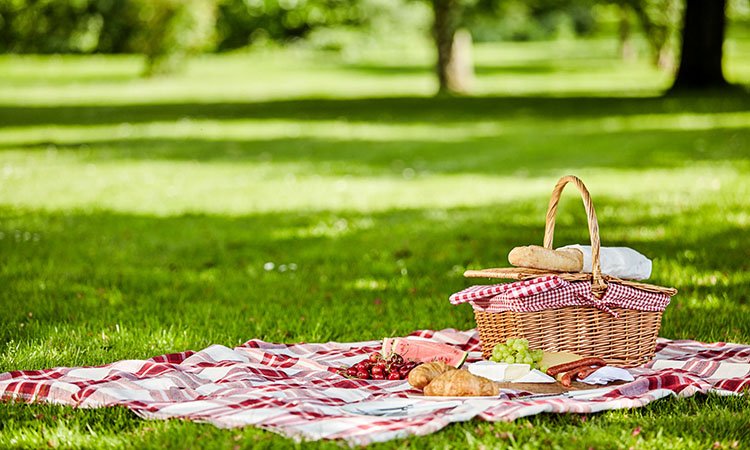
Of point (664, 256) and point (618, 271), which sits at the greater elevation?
point (618, 271)

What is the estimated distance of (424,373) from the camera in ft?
14.9

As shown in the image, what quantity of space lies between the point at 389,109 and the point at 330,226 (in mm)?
14987

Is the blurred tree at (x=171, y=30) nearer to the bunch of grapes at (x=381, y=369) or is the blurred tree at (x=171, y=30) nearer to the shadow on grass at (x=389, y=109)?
the shadow on grass at (x=389, y=109)

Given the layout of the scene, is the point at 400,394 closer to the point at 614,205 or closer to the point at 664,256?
the point at 664,256

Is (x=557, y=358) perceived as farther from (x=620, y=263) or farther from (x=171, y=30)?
(x=171, y=30)

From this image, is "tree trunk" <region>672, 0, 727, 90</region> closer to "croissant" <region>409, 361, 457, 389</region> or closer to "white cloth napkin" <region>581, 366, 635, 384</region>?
"white cloth napkin" <region>581, 366, 635, 384</region>

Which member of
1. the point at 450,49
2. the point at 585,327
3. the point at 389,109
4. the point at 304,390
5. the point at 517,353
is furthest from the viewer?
the point at 450,49

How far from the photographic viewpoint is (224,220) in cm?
988

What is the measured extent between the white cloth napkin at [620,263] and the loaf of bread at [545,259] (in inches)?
3.3

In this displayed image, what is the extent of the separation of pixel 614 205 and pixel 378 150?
6425 mm

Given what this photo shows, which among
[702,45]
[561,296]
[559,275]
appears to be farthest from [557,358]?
[702,45]

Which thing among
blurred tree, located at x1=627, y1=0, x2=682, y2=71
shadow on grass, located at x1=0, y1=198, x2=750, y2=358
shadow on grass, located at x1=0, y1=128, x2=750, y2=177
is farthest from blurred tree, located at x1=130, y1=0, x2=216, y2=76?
shadow on grass, located at x1=0, y1=198, x2=750, y2=358

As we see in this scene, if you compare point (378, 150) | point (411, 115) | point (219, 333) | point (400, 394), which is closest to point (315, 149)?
point (378, 150)

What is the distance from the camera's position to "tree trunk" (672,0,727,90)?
79.0ft
